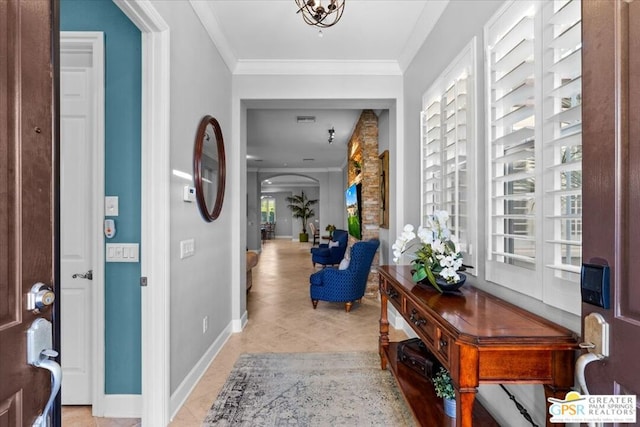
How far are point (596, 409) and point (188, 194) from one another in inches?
91.2

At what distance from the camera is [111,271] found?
2047mm

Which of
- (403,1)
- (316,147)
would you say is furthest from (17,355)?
(316,147)

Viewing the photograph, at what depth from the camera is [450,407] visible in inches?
66.9

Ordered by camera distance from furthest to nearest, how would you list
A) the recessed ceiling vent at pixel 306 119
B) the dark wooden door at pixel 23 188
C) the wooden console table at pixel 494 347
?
1. the recessed ceiling vent at pixel 306 119
2. the wooden console table at pixel 494 347
3. the dark wooden door at pixel 23 188

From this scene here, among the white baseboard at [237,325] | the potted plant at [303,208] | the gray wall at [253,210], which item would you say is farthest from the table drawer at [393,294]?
the potted plant at [303,208]

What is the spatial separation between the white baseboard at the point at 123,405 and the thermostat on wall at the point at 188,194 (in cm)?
131

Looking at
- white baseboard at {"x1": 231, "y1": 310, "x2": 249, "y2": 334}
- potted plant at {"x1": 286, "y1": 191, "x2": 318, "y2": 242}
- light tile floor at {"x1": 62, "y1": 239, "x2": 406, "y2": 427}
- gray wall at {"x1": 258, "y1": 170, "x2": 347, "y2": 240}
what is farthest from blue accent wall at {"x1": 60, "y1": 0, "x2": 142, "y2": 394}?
potted plant at {"x1": 286, "y1": 191, "x2": 318, "y2": 242}

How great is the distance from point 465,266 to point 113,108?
7.84ft

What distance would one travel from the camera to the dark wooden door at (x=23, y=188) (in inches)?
28.3

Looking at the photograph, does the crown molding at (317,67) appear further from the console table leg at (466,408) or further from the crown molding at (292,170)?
the crown molding at (292,170)

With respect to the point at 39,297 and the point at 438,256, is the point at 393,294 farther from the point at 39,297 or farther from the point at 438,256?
the point at 39,297

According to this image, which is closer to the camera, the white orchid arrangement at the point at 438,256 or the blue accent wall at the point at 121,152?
the white orchid arrangement at the point at 438,256

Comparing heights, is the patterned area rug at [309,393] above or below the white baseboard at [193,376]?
below

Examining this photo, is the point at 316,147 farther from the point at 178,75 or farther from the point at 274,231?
the point at 274,231
